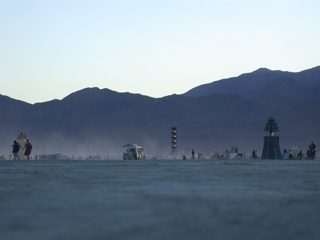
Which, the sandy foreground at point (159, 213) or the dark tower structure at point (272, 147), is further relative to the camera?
the dark tower structure at point (272, 147)

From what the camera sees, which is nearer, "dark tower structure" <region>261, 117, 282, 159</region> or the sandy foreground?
the sandy foreground

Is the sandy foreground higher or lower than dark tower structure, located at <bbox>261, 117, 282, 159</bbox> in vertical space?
lower

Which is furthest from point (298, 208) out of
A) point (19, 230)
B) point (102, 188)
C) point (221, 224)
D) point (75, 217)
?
point (102, 188)

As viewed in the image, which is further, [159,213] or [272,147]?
[272,147]

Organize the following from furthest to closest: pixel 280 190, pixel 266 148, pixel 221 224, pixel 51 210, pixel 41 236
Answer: pixel 266 148, pixel 280 190, pixel 51 210, pixel 221 224, pixel 41 236

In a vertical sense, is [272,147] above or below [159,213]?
above

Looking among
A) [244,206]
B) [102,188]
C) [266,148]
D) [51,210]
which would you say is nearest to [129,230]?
[51,210]

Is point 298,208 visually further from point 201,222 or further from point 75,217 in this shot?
point 75,217

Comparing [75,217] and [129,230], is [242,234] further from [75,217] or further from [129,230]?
[75,217]

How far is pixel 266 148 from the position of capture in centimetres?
5722

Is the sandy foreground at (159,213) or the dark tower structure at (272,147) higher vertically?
the dark tower structure at (272,147)

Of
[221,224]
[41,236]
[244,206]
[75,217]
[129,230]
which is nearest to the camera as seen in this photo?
[41,236]

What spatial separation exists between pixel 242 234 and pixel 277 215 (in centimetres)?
170

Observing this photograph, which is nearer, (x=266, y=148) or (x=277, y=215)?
(x=277, y=215)
